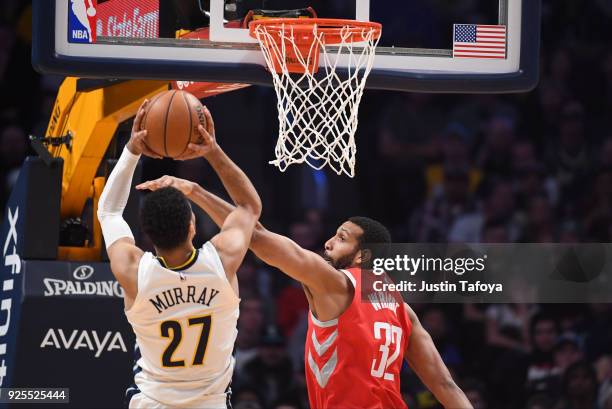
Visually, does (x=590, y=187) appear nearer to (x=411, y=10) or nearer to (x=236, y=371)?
(x=411, y=10)

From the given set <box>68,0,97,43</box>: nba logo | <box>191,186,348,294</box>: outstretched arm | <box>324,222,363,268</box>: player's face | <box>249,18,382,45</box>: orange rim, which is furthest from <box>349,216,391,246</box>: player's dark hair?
<box>68,0,97,43</box>: nba logo

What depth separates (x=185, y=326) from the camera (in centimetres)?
416

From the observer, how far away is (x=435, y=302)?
27.8 ft

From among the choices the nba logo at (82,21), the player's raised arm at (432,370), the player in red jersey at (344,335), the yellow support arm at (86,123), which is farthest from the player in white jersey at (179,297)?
the yellow support arm at (86,123)

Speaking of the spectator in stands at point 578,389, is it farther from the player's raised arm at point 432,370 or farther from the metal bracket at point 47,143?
the metal bracket at point 47,143

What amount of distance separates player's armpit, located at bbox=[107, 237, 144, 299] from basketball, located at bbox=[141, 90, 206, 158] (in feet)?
1.41

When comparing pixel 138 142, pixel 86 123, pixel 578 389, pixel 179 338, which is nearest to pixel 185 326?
pixel 179 338

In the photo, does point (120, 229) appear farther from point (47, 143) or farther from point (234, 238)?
point (47, 143)

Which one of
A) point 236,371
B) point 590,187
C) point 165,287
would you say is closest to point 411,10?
point 590,187

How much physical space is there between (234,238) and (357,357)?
1004 millimetres

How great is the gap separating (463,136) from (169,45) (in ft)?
18.9

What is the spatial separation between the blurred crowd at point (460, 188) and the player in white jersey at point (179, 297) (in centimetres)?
373

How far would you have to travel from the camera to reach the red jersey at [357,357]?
4.94 metres

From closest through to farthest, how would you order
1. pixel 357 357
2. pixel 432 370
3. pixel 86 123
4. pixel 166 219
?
1. pixel 166 219
2. pixel 357 357
3. pixel 432 370
4. pixel 86 123
